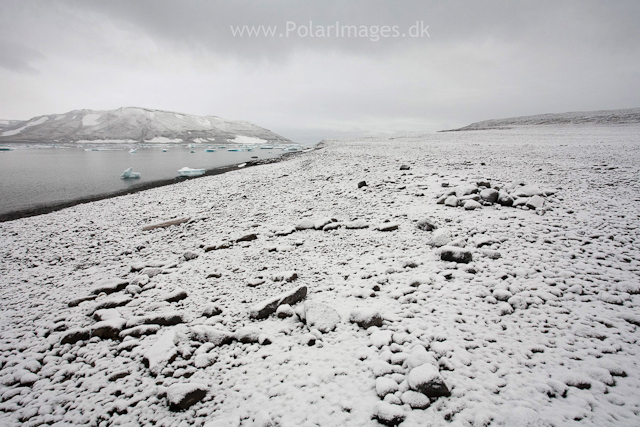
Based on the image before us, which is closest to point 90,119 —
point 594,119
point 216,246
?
point 216,246

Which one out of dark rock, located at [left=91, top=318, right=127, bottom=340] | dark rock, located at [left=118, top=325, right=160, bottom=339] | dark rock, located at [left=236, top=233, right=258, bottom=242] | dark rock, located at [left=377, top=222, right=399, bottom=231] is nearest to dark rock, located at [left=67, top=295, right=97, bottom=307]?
dark rock, located at [left=91, top=318, right=127, bottom=340]

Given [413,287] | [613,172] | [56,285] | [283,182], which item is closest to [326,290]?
[413,287]

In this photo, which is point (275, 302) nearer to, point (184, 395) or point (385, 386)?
point (184, 395)

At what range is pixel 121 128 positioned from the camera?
487 feet

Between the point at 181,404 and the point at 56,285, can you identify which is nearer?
the point at 181,404

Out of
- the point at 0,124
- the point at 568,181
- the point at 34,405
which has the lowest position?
the point at 34,405

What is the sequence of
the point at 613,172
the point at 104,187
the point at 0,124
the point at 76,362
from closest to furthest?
1. the point at 76,362
2. the point at 613,172
3. the point at 104,187
4. the point at 0,124

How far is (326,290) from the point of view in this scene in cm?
419

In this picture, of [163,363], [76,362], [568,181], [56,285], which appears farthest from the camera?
[568,181]

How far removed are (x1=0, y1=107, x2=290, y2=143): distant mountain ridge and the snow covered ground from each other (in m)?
153

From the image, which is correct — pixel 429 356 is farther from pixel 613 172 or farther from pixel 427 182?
pixel 613 172

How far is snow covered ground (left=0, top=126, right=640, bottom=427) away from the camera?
2.35 meters

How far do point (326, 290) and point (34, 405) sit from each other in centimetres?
344

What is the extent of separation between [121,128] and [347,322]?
19125 cm
